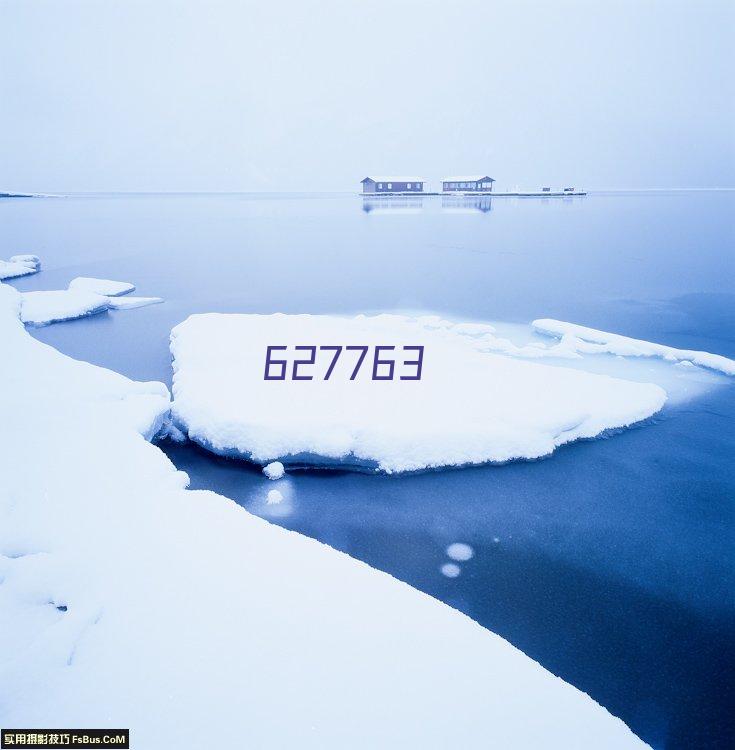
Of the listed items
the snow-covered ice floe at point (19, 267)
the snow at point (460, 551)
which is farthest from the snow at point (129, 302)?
the snow at point (460, 551)

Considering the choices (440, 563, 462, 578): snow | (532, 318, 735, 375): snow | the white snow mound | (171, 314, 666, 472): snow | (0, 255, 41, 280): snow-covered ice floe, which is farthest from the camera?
(0, 255, 41, 280): snow-covered ice floe

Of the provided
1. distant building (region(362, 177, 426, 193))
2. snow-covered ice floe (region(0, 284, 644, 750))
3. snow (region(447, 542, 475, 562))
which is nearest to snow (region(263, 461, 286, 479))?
snow-covered ice floe (region(0, 284, 644, 750))

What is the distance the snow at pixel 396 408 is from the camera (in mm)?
6207

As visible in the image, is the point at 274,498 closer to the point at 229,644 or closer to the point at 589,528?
the point at 229,644

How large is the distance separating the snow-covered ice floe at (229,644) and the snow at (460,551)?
132cm

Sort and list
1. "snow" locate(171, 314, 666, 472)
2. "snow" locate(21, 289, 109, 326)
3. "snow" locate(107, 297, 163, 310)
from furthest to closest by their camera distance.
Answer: "snow" locate(107, 297, 163, 310) → "snow" locate(21, 289, 109, 326) → "snow" locate(171, 314, 666, 472)

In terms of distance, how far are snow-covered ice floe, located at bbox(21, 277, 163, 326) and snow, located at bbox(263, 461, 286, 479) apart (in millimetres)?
10379

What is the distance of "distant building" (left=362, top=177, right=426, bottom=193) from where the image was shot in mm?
65000

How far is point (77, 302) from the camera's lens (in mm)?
14273

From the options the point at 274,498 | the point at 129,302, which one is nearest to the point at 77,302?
the point at 129,302

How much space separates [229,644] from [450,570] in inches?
93.1

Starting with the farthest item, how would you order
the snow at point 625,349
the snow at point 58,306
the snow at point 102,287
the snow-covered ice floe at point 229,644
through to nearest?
the snow at point 102,287 < the snow at point 58,306 < the snow at point 625,349 < the snow-covered ice floe at point 229,644

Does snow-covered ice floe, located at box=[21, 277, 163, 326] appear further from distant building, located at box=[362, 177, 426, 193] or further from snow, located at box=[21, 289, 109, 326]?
distant building, located at box=[362, 177, 426, 193]

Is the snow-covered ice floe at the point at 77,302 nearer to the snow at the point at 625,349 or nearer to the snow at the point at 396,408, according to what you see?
the snow at the point at 396,408
